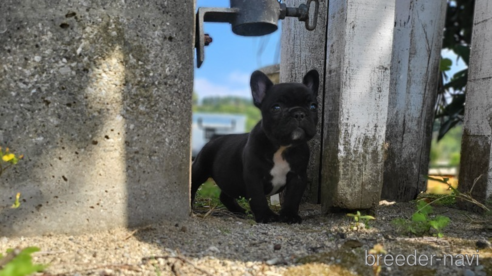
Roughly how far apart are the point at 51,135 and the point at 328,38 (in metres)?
1.84

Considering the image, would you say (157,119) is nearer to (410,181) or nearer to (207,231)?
(207,231)

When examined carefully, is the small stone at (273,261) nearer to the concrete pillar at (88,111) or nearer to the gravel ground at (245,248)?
the gravel ground at (245,248)

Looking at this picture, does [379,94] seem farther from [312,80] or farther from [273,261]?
[273,261]

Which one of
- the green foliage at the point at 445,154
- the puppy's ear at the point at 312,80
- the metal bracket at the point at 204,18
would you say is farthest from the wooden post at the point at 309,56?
the green foliage at the point at 445,154

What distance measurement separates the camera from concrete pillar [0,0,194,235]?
8.30ft

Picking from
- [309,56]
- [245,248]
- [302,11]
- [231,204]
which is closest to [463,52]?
[309,56]

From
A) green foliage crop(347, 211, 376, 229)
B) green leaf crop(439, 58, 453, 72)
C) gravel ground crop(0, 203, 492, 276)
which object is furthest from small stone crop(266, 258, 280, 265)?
green leaf crop(439, 58, 453, 72)

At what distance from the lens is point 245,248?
2527 mm

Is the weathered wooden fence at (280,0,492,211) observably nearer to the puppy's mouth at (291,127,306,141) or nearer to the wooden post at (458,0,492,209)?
the wooden post at (458,0,492,209)

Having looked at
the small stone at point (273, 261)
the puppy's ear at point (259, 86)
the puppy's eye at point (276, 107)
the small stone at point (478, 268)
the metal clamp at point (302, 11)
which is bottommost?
the small stone at point (273, 261)

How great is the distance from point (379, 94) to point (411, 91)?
2.50ft

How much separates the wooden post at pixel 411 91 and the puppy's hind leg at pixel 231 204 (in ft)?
3.61

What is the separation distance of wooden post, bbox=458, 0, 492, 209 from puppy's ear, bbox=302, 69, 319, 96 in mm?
1179

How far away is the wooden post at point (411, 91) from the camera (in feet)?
12.0
